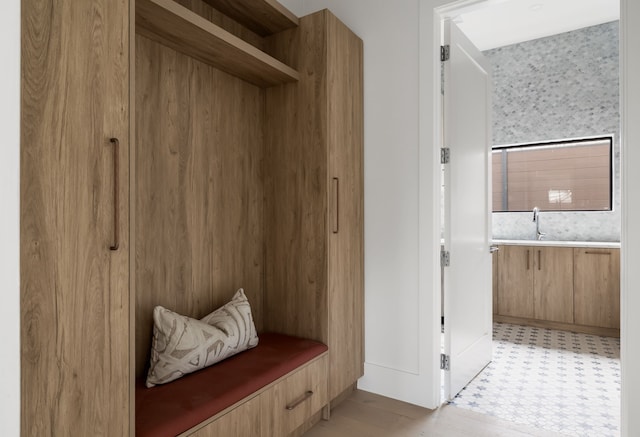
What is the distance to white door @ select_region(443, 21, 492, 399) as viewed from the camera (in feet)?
7.85

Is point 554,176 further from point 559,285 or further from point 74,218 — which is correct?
point 74,218

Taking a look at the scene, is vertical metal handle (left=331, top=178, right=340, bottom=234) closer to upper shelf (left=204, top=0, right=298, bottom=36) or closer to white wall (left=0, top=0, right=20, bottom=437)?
upper shelf (left=204, top=0, right=298, bottom=36)

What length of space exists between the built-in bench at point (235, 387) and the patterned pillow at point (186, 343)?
4 cm

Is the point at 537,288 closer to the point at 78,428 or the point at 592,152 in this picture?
the point at 592,152

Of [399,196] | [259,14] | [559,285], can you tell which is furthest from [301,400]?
[559,285]

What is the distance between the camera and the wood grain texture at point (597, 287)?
3.57 meters

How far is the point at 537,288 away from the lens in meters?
3.92

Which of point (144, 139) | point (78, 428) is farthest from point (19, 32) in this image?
point (78, 428)

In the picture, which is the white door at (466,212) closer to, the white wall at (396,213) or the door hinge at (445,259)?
the door hinge at (445,259)

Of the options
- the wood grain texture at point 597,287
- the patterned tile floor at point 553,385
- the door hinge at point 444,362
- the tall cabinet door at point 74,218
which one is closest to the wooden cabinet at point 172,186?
the tall cabinet door at point 74,218

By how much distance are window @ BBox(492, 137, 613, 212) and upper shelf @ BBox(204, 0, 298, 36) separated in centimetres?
341

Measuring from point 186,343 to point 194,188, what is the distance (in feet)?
2.46

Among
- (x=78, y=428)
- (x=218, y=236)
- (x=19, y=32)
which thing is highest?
(x=19, y=32)

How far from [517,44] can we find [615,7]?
914 millimetres
